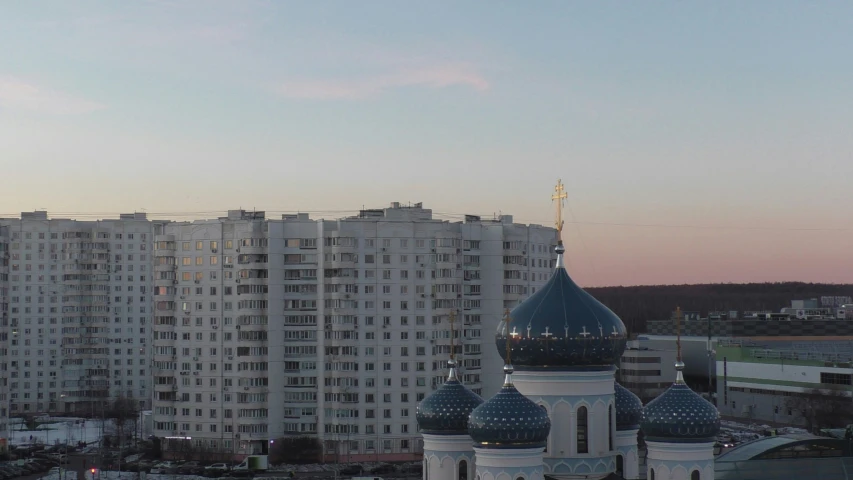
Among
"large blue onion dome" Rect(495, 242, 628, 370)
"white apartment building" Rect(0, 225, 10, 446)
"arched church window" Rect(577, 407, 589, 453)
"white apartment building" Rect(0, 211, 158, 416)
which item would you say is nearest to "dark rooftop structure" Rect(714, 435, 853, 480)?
"arched church window" Rect(577, 407, 589, 453)

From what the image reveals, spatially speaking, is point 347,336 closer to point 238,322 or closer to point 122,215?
point 238,322

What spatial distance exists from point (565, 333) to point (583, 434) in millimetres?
2271

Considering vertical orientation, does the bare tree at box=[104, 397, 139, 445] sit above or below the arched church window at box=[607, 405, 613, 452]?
below

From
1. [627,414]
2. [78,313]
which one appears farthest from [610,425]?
[78,313]

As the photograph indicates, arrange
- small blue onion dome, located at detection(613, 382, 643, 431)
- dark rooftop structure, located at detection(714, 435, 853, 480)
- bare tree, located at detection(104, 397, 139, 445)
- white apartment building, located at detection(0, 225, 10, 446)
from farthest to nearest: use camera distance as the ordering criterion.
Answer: bare tree, located at detection(104, 397, 139, 445), white apartment building, located at detection(0, 225, 10, 446), dark rooftop structure, located at detection(714, 435, 853, 480), small blue onion dome, located at detection(613, 382, 643, 431)

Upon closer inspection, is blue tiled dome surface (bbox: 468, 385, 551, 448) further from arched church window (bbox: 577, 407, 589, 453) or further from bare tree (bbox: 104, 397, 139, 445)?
bare tree (bbox: 104, 397, 139, 445)

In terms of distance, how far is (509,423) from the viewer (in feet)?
88.7

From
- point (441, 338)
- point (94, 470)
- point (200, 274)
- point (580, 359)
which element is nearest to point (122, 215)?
point (200, 274)

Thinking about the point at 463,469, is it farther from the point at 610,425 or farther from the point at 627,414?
the point at 627,414

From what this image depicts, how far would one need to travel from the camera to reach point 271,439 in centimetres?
6328

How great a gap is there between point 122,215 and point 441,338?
40055mm

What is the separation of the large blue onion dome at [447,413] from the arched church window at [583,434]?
2.43m

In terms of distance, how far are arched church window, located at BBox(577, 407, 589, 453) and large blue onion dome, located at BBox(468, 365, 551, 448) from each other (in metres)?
1.82

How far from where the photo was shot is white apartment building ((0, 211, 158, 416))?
301 ft
